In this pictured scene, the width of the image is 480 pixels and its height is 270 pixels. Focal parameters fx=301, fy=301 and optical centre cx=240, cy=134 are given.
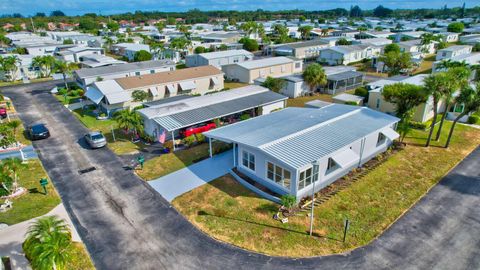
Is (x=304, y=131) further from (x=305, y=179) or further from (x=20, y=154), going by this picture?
(x=20, y=154)

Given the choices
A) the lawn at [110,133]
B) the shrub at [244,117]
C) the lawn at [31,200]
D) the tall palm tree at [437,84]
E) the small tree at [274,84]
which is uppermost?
the tall palm tree at [437,84]

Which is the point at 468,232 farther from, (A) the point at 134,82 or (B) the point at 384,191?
(A) the point at 134,82

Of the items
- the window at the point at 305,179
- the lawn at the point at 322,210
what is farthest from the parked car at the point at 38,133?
the window at the point at 305,179

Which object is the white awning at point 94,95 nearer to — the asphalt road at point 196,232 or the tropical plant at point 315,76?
the asphalt road at point 196,232

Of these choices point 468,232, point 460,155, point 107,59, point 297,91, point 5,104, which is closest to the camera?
point 468,232

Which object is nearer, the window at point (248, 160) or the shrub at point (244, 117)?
the window at point (248, 160)

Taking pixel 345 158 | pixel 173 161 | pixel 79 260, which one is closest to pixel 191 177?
pixel 173 161

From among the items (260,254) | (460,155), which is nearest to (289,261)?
(260,254)
